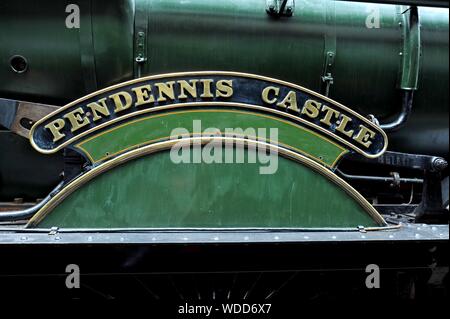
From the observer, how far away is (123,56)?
2.78 m

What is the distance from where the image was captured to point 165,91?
8.21 ft

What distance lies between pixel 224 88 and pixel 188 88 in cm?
19

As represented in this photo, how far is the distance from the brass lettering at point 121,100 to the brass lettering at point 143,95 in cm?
4

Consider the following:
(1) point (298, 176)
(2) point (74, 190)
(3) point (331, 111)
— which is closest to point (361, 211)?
(1) point (298, 176)

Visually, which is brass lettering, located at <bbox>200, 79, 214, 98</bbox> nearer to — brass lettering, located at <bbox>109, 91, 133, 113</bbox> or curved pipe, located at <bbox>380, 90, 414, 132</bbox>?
brass lettering, located at <bbox>109, 91, 133, 113</bbox>

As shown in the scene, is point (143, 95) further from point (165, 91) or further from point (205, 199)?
point (205, 199)

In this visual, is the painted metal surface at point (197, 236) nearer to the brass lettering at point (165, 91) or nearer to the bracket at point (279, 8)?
the brass lettering at point (165, 91)

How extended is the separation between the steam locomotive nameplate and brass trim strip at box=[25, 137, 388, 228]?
6cm

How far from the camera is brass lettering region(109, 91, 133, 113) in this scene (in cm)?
249

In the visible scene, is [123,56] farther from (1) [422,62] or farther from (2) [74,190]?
(1) [422,62]

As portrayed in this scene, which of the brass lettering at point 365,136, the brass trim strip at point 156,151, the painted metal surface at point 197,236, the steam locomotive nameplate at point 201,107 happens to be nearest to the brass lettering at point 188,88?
the steam locomotive nameplate at point 201,107

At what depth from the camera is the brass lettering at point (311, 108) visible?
2.62 meters

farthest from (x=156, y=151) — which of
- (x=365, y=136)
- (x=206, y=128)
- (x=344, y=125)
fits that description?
(x=365, y=136)

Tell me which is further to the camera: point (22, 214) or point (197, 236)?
point (22, 214)
